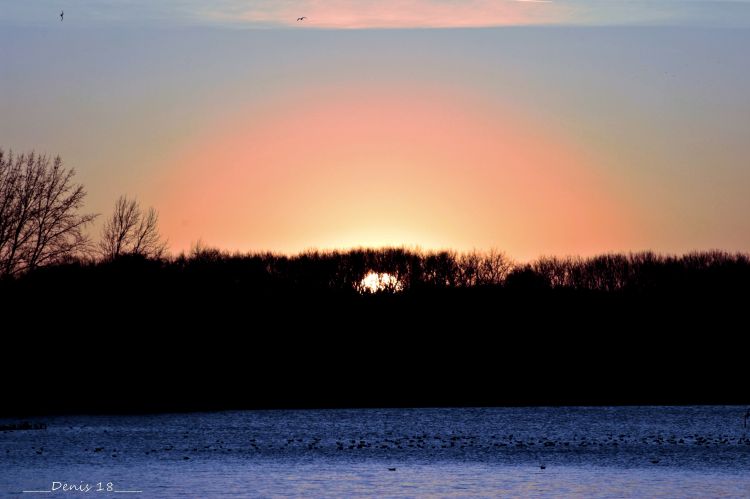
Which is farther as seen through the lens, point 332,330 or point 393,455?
point 332,330

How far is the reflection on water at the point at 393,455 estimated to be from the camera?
105ft

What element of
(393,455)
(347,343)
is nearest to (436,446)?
(393,455)

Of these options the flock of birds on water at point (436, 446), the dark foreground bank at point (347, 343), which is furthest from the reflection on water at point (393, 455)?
the dark foreground bank at point (347, 343)

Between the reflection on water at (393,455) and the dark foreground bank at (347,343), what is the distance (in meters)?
15.1

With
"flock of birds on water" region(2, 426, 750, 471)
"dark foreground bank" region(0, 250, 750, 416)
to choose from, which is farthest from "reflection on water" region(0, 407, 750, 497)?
"dark foreground bank" region(0, 250, 750, 416)

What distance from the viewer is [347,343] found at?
97750 mm

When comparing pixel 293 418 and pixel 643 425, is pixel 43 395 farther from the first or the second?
pixel 643 425

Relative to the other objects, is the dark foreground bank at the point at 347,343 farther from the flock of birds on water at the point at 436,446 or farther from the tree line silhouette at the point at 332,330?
the flock of birds on water at the point at 436,446

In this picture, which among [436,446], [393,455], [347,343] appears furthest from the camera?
[347,343]

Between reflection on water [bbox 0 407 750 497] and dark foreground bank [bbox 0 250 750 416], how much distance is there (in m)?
15.1

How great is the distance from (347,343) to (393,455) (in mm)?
56173

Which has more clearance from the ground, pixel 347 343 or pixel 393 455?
pixel 347 343

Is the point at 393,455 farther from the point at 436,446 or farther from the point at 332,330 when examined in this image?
the point at 332,330

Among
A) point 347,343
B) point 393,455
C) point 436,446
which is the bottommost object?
point 393,455
